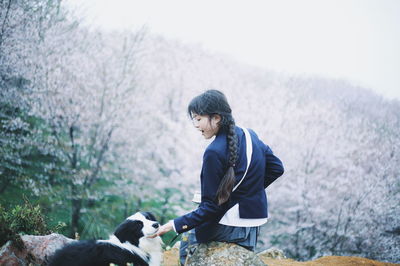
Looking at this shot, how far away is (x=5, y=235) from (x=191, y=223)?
6.66ft

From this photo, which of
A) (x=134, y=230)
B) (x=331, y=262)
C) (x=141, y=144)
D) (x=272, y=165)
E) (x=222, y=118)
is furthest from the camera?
(x=141, y=144)

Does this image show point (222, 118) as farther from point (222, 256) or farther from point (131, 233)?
point (131, 233)

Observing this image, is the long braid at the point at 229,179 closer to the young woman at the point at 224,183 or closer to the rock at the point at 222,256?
the young woman at the point at 224,183

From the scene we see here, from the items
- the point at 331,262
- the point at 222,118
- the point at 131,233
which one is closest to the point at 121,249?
the point at 131,233

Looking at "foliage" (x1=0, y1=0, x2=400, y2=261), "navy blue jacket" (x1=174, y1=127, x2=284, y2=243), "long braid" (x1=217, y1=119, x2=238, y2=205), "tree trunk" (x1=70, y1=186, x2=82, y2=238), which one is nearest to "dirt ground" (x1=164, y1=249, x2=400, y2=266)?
"navy blue jacket" (x1=174, y1=127, x2=284, y2=243)

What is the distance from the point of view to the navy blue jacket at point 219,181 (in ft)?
6.28

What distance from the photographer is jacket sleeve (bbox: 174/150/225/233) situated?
1905 millimetres

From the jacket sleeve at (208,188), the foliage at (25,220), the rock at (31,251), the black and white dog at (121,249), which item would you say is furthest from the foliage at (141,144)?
the jacket sleeve at (208,188)

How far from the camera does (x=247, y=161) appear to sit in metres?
2.05

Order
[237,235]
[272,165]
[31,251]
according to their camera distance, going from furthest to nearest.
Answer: [31,251], [272,165], [237,235]

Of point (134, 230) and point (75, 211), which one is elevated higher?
point (134, 230)

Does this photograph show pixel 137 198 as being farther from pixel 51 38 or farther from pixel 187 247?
pixel 187 247

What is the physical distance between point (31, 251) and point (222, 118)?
8.09 feet

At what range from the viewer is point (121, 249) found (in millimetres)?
2443
